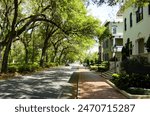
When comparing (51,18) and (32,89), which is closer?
(32,89)

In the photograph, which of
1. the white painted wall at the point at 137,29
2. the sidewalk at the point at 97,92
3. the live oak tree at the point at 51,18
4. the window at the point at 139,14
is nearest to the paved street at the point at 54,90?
the sidewalk at the point at 97,92

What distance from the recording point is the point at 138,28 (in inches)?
1321

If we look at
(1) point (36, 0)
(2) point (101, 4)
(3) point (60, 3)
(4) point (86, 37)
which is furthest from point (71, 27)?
(2) point (101, 4)

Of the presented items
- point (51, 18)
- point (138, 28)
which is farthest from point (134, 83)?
point (51, 18)

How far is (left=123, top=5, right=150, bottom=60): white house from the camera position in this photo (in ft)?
100

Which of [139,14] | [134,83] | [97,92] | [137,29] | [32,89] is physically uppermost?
[139,14]

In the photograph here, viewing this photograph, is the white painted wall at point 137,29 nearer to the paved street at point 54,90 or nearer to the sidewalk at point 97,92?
the paved street at point 54,90

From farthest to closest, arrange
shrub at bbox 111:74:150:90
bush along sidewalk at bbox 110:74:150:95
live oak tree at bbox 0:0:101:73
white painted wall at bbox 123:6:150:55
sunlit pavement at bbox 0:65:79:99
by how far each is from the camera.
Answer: live oak tree at bbox 0:0:101:73, white painted wall at bbox 123:6:150:55, shrub at bbox 111:74:150:90, bush along sidewalk at bbox 110:74:150:95, sunlit pavement at bbox 0:65:79:99

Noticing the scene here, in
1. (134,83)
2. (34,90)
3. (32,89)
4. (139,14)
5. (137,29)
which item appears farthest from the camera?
(137,29)

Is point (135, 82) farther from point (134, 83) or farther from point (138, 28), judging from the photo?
point (138, 28)

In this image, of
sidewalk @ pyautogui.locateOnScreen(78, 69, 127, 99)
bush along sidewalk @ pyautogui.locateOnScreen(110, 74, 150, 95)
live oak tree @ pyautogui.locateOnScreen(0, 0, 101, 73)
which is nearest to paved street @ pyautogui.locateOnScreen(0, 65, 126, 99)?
sidewalk @ pyautogui.locateOnScreen(78, 69, 127, 99)

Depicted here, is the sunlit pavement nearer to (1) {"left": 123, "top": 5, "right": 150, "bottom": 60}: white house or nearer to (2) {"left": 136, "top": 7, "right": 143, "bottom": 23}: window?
(1) {"left": 123, "top": 5, "right": 150, "bottom": 60}: white house

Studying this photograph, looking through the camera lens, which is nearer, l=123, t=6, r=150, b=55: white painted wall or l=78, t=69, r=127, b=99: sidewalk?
l=78, t=69, r=127, b=99: sidewalk

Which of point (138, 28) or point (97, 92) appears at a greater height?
point (138, 28)
